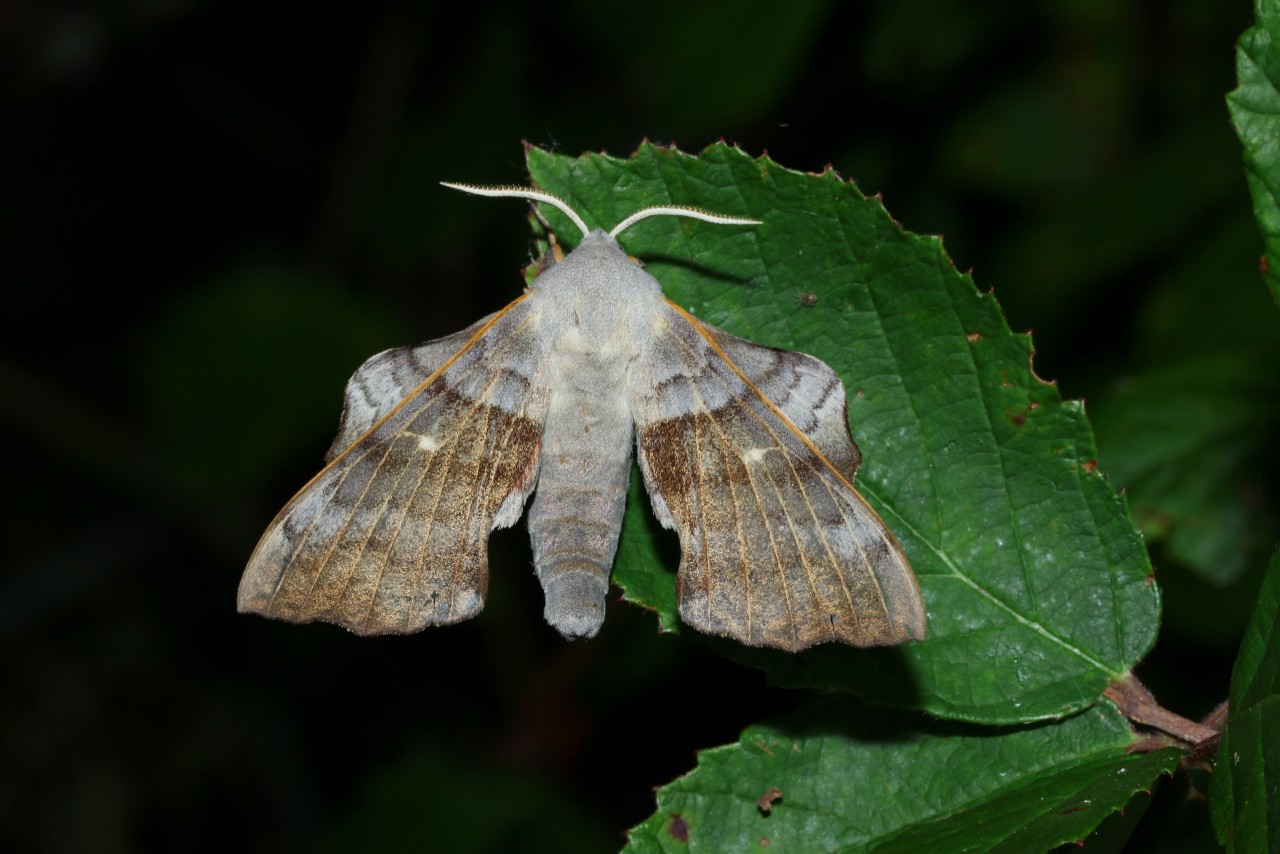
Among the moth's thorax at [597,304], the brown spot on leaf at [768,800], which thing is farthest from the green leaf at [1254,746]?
the moth's thorax at [597,304]

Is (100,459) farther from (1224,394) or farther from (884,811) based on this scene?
(1224,394)

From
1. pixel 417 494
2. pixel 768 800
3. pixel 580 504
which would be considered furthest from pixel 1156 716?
pixel 417 494

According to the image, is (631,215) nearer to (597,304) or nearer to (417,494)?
(597,304)

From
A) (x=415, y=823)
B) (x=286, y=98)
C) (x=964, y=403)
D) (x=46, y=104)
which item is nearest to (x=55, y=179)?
(x=46, y=104)

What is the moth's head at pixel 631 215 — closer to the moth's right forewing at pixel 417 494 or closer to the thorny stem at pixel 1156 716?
the moth's right forewing at pixel 417 494

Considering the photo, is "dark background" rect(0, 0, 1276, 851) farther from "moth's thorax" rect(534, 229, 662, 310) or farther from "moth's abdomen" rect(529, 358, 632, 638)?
"moth's thorax" rect(534, 229, 662, 310)

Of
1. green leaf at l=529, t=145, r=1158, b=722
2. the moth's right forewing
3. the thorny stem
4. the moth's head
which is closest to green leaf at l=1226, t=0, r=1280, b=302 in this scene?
green leaf at l=529, t=145, r=1158, b=722
